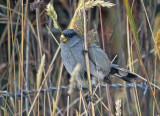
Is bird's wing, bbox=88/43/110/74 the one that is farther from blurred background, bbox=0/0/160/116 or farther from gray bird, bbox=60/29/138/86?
blurred background, bbox=0/0/160/116

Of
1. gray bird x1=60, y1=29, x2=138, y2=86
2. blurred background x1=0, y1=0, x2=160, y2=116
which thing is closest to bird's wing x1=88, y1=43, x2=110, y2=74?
gray bird x1=60, y1=29, x2=138, y2=86

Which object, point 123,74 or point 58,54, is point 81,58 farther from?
point 58,54

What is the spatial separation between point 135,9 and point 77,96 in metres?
1.29

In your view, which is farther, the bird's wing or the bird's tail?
the bird's wing

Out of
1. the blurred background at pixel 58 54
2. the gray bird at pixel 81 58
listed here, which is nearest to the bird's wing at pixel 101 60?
the gray bird at pixel 81 58

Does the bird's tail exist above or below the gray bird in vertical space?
below

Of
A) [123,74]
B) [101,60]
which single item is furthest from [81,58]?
[123,74]

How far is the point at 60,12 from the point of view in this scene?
3449 mm

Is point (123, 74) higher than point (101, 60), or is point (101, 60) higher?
point (101, 60)

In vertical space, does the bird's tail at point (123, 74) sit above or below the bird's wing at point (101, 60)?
below

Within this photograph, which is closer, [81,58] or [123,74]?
[81,58]

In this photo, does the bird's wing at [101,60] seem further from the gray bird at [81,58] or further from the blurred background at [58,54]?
the blurred background at [58,54]

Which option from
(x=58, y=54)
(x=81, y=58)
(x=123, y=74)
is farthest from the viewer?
(x=58, y=54)

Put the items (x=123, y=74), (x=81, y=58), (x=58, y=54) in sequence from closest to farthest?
(x=81, y=58), (x=123, y=74), (x=58, y=54)
